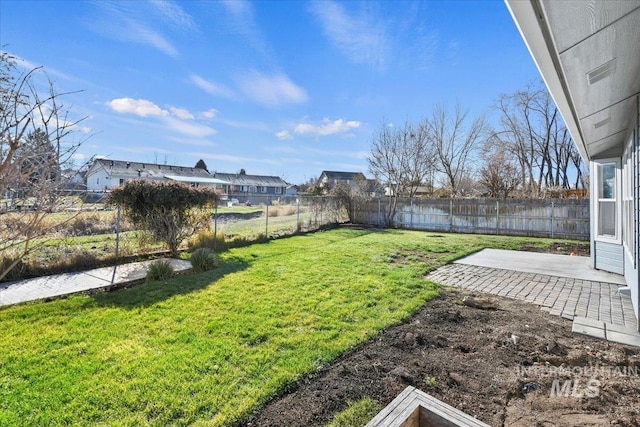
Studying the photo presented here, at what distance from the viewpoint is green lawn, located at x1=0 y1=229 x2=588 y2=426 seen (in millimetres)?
2326

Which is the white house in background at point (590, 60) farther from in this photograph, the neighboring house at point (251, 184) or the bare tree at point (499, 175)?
the neighboring house at point (251, 184)

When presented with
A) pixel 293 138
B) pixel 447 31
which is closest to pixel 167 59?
pixel 447 31

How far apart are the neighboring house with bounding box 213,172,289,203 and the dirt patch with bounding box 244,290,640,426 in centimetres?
4352

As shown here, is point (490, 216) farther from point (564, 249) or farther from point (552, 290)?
point (552, 290)

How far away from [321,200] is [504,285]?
33.6ft

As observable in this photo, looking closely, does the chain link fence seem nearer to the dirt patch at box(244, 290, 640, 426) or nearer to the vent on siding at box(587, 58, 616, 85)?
the dirt patch at box(244, 290, 640, 426)

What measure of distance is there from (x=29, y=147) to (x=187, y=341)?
246 cm

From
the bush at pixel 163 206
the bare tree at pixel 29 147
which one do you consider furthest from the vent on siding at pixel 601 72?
the bush at pixel 163 206

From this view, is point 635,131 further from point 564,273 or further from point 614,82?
point 564,273

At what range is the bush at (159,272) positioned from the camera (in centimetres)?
588

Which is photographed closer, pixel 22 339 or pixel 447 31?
pixel 22 339

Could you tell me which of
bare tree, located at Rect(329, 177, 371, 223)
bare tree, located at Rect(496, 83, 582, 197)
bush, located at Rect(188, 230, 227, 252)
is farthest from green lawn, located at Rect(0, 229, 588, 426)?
bare tree, located at Rect(496, 83, 582, 197)

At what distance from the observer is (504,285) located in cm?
571

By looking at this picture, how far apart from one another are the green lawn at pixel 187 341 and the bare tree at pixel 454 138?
18.1 metres
